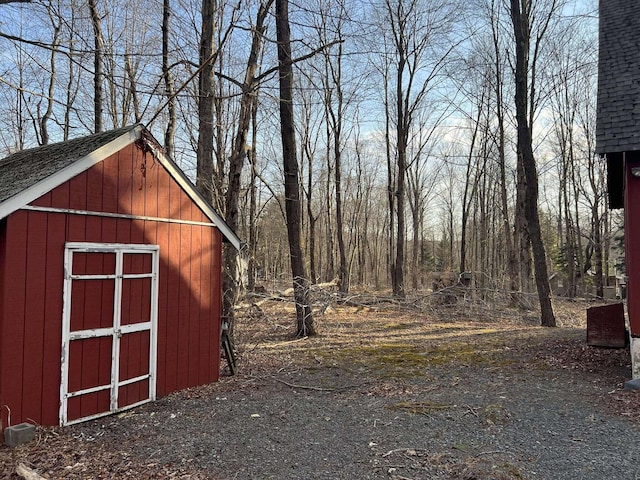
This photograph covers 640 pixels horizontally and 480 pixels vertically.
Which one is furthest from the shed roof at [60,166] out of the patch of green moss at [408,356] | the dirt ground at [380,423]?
the patch of green moss at [408,356]

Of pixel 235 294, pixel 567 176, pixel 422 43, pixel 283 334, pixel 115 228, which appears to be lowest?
pixel 283 334

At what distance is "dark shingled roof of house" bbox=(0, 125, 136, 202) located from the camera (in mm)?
4917

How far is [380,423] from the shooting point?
5121 mm

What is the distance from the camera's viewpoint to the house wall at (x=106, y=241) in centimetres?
457

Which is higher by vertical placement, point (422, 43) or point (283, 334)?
point (422, 43)

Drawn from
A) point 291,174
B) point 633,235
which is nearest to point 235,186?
point 291,174

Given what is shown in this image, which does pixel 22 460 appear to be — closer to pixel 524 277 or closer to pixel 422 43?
pixel 524 277

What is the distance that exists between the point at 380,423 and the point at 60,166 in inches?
187

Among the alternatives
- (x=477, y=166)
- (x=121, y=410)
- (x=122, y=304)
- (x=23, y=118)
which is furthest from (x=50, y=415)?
(x=477, y=166)

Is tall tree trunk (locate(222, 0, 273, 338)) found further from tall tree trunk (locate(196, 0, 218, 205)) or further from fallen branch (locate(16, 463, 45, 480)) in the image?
fallen branch (locate(16, 463, 45, 480))

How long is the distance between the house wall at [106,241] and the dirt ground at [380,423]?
46 centimetres

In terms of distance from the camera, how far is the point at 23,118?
19.6 metres

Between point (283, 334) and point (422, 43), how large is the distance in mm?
14912

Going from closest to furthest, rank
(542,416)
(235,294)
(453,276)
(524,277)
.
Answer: (542,416)
(235,294)
(524,277)
(453,276)
